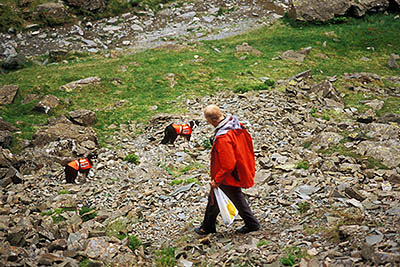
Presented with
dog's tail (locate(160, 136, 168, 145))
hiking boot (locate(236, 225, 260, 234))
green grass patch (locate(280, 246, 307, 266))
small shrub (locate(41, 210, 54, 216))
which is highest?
green grass patch (locate(280, 246, 307, 266))

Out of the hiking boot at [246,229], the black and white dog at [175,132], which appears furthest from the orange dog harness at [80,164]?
the hiking boot at [246,229]

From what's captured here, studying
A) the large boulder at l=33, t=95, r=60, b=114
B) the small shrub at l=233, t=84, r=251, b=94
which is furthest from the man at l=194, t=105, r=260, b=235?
the large boulder at l=33, t=95, r=60, b=114

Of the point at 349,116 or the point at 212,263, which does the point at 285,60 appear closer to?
the point at 349,116

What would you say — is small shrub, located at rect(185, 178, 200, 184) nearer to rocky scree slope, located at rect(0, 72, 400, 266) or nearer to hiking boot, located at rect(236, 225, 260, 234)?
rocky scree slope, located at rect(0, 72, 400, 266)

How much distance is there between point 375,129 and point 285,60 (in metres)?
9.09

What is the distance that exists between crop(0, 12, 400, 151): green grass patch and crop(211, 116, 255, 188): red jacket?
6.42m

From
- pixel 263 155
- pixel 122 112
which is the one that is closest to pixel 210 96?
pixel 122 112

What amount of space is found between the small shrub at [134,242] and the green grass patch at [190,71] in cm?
526

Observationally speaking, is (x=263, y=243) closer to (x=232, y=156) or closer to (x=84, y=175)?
(x=232, y=156)

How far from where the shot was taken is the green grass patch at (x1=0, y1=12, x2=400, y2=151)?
532 inches

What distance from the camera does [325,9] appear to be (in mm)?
24234

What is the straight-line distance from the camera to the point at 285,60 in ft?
60.9

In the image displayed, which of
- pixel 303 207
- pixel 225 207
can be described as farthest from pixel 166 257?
pixel 303 207

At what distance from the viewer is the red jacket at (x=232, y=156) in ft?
19.5
